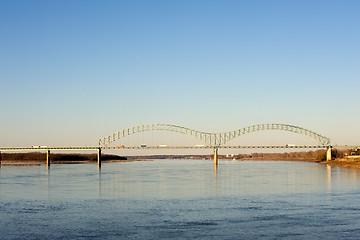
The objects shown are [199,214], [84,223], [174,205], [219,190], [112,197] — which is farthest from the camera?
[219,190]

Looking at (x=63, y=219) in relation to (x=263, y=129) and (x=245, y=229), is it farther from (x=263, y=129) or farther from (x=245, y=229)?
(x=263, y=129)

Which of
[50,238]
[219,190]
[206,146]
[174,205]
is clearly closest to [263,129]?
[206,146]

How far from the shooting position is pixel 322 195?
41.2 m

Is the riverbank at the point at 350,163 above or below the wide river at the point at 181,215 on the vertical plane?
below

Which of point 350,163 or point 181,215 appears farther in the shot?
point 350,163

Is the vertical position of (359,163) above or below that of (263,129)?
below

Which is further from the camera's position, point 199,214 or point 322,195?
point 322,195

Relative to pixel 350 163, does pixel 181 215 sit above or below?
above

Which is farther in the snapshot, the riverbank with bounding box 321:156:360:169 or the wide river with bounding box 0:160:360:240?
the riverbank with bounding box 321:156:360:169

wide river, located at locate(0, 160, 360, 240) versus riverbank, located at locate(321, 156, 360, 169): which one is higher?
wide river, located at locate(0, 160, 360, 240)

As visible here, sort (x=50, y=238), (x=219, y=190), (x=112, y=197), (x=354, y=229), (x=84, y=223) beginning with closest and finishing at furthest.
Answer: (x=50, y=238) → (x=354, y=229) → (x=84, y=223) → (x=112, y=197) → (x=219, y=190)

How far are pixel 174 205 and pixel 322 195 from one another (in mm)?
15088

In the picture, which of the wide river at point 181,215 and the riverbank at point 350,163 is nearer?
the wide river at point 181,215

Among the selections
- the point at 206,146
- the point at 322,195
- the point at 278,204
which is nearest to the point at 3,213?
the point at 278,204
